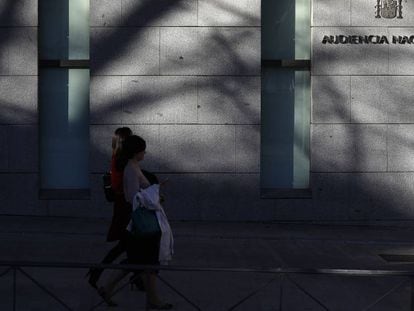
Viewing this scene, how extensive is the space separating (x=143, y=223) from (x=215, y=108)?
6.45 meters

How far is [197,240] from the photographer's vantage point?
13.8 metres

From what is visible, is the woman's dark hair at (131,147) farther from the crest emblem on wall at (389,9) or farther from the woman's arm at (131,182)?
the crest emblem on wall at (389,9)

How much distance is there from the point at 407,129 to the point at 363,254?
10.5ft

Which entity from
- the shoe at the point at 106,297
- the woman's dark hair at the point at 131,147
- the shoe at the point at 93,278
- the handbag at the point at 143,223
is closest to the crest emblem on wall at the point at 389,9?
the woman's dark hair at the point at 131,147

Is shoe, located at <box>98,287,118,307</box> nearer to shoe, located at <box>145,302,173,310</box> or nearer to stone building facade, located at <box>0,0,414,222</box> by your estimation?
shoe, located at <box>145,302,173,310</box>

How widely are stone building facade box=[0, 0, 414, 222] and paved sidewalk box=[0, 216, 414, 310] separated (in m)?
0.41

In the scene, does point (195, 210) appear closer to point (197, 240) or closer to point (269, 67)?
point (197, 240)

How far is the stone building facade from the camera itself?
599 inches

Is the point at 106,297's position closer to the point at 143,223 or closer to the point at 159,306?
the point at 159,306

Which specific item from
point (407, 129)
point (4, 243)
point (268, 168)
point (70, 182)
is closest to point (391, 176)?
point (407, 129)

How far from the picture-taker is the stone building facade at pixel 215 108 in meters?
15.2

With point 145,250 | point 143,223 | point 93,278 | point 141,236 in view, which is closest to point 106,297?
point 93,278

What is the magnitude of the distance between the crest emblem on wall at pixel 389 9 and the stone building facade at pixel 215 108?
2.9 inches

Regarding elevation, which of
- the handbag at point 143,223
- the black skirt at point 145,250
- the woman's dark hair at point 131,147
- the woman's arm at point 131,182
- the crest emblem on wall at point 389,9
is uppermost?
the crest emblem on wall at point 389,9
